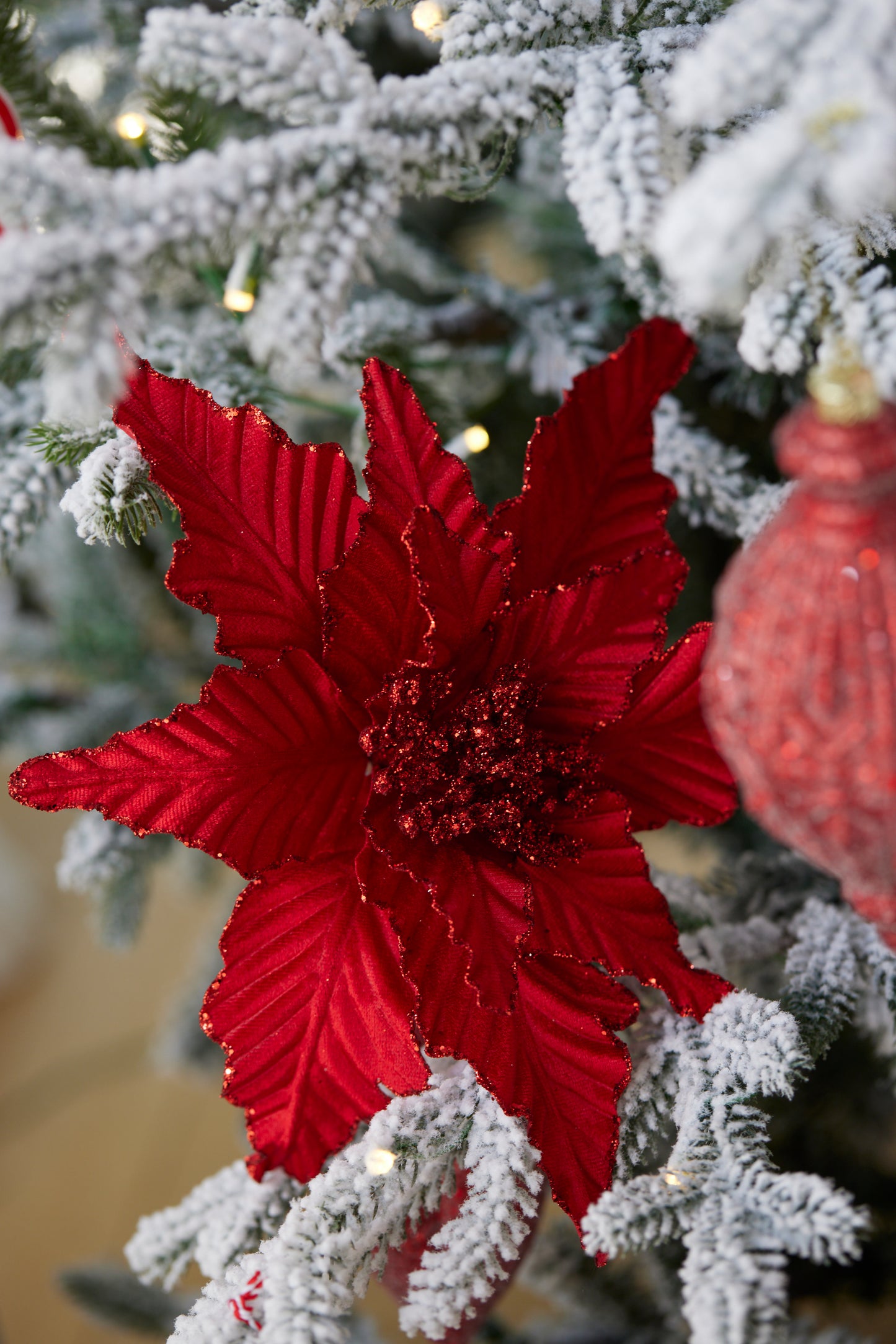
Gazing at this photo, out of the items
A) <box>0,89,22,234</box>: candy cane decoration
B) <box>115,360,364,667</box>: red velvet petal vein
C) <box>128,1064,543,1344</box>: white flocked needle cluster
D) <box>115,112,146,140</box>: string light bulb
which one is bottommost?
<box>128,1064,543,1344</box>: white flocked needle cluster

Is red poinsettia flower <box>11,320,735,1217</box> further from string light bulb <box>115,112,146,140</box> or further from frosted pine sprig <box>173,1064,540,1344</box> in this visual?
string light bulb <box>115,112,146,140</box>

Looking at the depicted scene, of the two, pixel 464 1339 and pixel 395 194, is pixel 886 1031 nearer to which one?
pixel 464 1339

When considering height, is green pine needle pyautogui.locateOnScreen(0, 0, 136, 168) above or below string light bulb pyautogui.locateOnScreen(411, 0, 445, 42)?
below

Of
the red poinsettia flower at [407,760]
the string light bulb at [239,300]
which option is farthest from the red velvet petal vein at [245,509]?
the string light bulb at [239,300]

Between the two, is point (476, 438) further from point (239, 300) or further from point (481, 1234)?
point (481, 1234)

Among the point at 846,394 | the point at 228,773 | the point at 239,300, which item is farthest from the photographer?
the point at 239,300

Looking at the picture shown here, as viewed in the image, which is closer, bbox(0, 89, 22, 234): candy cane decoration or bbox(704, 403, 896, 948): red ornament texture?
bbox(704, 403, 896, 948): red ornament texture

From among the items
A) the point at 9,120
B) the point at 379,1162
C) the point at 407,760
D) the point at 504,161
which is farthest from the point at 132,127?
the point at 379,1162

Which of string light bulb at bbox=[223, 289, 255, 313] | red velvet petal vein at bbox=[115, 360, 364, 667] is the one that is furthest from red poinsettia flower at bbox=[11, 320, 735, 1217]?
string light bulb at bbox=[223, 289, 255, 313]
